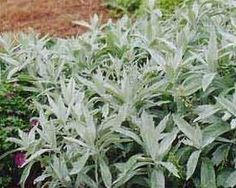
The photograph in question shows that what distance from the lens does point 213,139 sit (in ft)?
8.45

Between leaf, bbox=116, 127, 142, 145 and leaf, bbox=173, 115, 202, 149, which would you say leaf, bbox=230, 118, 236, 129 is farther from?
leaf, bbox=116, 127, 142, 145

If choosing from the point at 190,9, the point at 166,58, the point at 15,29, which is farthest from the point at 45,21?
the point at 166,58

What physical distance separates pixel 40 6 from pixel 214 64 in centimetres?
538

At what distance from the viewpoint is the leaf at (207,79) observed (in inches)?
105

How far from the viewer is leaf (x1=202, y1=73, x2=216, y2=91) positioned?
8.79 feet

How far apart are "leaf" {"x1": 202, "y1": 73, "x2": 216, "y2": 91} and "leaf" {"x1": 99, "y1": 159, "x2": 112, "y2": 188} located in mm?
460

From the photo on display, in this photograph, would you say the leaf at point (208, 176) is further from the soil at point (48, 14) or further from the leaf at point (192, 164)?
the soil at point (48, 14)

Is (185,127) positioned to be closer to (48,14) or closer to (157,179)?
(157,179)

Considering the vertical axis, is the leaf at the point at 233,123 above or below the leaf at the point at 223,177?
above

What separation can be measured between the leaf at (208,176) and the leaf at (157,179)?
0.47 feet

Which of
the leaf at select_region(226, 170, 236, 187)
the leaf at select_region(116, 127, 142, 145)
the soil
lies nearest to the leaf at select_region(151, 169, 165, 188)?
the leaf at select_region(116, 127, 142, 145)

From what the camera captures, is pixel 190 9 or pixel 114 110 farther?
pixel 190 9

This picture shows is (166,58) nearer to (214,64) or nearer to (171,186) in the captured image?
(214,64)

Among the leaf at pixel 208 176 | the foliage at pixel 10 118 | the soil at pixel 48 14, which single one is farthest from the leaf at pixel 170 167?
the soil at pixel 48 14
